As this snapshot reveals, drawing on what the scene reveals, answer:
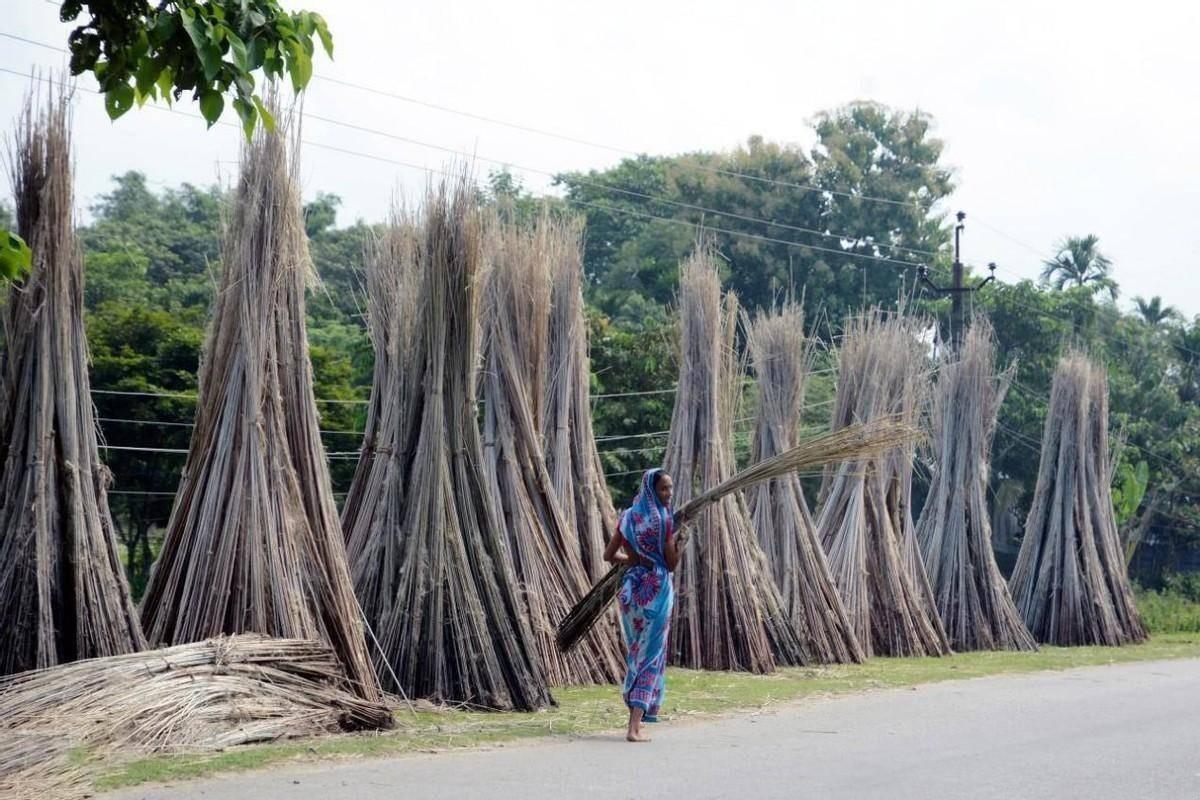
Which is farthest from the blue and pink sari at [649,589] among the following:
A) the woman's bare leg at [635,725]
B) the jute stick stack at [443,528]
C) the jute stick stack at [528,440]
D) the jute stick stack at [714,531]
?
the jute stick stack at [714,531]

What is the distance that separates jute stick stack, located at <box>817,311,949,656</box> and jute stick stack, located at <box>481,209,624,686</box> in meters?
4.29

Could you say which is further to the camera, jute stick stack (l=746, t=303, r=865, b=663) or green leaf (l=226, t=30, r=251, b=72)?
jute stick stack (l=746, t=303, r=865, b=663)

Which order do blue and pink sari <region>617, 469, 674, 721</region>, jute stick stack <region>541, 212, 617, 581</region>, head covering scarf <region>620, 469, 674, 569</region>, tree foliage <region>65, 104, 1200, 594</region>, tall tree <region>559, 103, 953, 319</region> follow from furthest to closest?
tall tree <region>559, 103, 953, 319</region>, tree foliage <region>65, 104, 1200, 594</region>, jute stick stack <region>541, 212, 617, 581</region>, head covering scarf <region>620, 469, 674, 569</region>, blue and pink sari <region>617, 469, 674, 721</region>

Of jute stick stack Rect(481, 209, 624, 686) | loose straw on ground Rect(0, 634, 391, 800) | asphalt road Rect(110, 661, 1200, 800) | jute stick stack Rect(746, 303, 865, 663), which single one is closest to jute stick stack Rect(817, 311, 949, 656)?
jute stick stack Rect(746, 303, 865, 663)

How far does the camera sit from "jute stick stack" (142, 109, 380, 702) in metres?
7.61

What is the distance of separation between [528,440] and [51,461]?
4.42m

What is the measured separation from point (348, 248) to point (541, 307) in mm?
18561

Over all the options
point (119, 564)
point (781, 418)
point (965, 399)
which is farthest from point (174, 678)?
point (965, 399)

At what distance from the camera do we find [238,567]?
7.62 m

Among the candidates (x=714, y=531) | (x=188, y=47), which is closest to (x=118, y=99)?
(x=188, y=47)

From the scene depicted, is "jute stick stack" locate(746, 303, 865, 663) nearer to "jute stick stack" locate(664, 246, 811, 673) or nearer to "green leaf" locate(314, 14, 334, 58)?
"jute stick stack" locate(664, 246, 811, 673)

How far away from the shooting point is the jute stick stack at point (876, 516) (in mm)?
14461

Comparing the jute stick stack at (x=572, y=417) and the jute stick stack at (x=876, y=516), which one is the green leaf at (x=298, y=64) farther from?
the jute stick stack at (x=876, y=516)

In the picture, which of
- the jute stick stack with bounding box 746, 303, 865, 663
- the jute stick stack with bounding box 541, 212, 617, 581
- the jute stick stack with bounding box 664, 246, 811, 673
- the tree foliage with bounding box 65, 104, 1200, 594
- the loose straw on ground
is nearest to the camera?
the loose straw on ground
